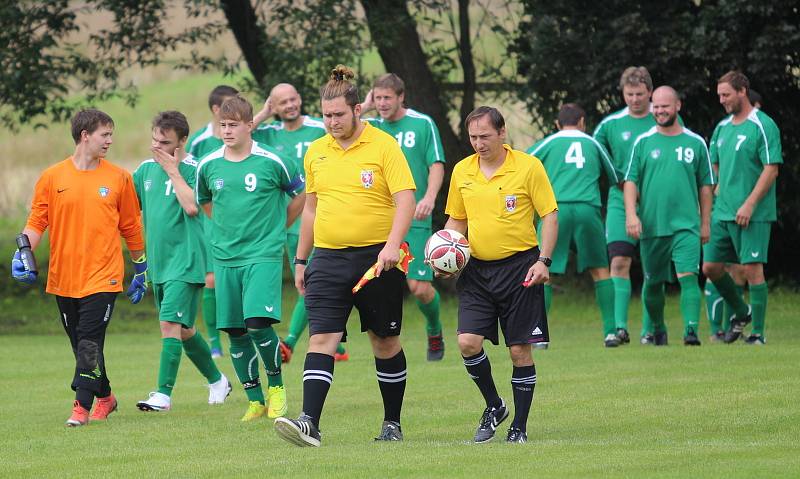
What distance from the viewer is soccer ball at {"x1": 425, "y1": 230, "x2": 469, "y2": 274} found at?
28.2ft

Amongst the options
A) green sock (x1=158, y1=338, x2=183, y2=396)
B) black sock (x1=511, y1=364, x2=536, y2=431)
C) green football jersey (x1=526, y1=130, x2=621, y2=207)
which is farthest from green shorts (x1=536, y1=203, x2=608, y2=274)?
black sock (x1=511, y1=364, x2=536, y2=431)

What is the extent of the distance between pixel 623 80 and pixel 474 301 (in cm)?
633

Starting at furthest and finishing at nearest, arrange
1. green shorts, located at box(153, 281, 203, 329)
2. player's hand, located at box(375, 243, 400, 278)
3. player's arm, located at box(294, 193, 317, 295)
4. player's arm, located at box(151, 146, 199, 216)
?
green shorts, located at box(153, 281, 203, 329) → player's arm, located at box(151, 146, 199, 216) → player's arm, located at box(294, 193, 317, 295) → player's hand, located at box(375, 243, 400, 278)

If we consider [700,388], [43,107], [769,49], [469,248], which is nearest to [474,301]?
[469,248]

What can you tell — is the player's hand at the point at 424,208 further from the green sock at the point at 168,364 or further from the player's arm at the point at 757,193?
the player's arm at the point at 757,193

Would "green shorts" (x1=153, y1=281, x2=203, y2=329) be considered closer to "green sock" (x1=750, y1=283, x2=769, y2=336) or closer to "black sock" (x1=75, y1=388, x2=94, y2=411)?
"black sock" (x1=75, y1=388, x2=94, y2=411)

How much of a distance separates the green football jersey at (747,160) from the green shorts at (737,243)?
94mm

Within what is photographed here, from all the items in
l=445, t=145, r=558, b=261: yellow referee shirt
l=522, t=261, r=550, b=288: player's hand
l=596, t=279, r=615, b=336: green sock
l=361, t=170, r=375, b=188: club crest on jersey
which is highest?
l=361, t=170, r=375, b=188: club crest on jersey

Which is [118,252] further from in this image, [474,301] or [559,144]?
[559,144]

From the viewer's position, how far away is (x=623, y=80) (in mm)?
14500

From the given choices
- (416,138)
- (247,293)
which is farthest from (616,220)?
(247,293)

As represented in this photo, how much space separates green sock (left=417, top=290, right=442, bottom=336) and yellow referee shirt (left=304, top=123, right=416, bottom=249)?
4.80 metres

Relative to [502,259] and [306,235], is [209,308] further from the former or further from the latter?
[502,259]

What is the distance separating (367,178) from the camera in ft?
28.6
